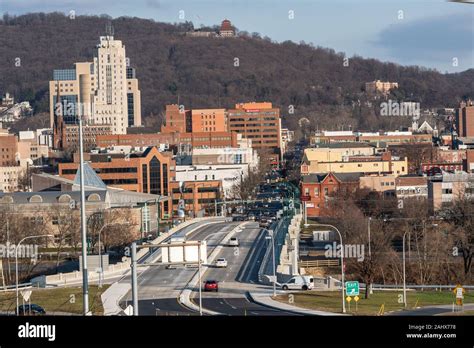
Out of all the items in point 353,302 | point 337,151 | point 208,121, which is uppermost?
point 208,121

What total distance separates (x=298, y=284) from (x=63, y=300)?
449 cm

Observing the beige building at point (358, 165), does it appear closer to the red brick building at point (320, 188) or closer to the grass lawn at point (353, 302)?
the red brick building at point (320, 188)

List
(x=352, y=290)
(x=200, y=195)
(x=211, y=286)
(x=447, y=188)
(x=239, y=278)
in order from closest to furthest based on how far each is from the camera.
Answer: (x=352, y=290) → (x=211, y=286) → (x=239, y=278) → (x=447, y=188) → (x=200, y=195)

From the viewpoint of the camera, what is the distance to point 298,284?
12.1m

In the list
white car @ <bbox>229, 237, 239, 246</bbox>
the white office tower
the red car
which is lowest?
white car @ <bbox>229, 237, 239, 246</bbox>

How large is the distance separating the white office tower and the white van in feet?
130

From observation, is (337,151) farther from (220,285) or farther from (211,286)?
(211,286)

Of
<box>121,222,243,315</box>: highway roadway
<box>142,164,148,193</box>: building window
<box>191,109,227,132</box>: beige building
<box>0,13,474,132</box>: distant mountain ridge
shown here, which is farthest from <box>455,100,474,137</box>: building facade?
<box>121,222,243,315</box>: highway roadway

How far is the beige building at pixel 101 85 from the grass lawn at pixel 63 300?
3659cm

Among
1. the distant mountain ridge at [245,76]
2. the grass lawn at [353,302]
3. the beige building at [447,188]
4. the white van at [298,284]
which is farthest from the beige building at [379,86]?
the grass lawn at [353,302]

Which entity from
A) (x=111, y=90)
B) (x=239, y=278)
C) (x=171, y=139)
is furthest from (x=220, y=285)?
(x=111, y=90)

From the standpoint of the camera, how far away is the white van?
1118 cm

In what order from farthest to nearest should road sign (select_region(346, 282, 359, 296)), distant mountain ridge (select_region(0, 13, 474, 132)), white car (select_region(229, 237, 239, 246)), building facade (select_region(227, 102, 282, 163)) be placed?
building facade (select_region(227, 102, 282, 163)), distant mountain ridge (select_region(0, 13, 474, 132)), white car (select_region(229, 237, 239, 246)), road sign (select_region(346, 282, 359, 296))

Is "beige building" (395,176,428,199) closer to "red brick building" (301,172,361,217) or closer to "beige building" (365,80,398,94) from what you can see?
"red brick building" (301,172,361,217)
